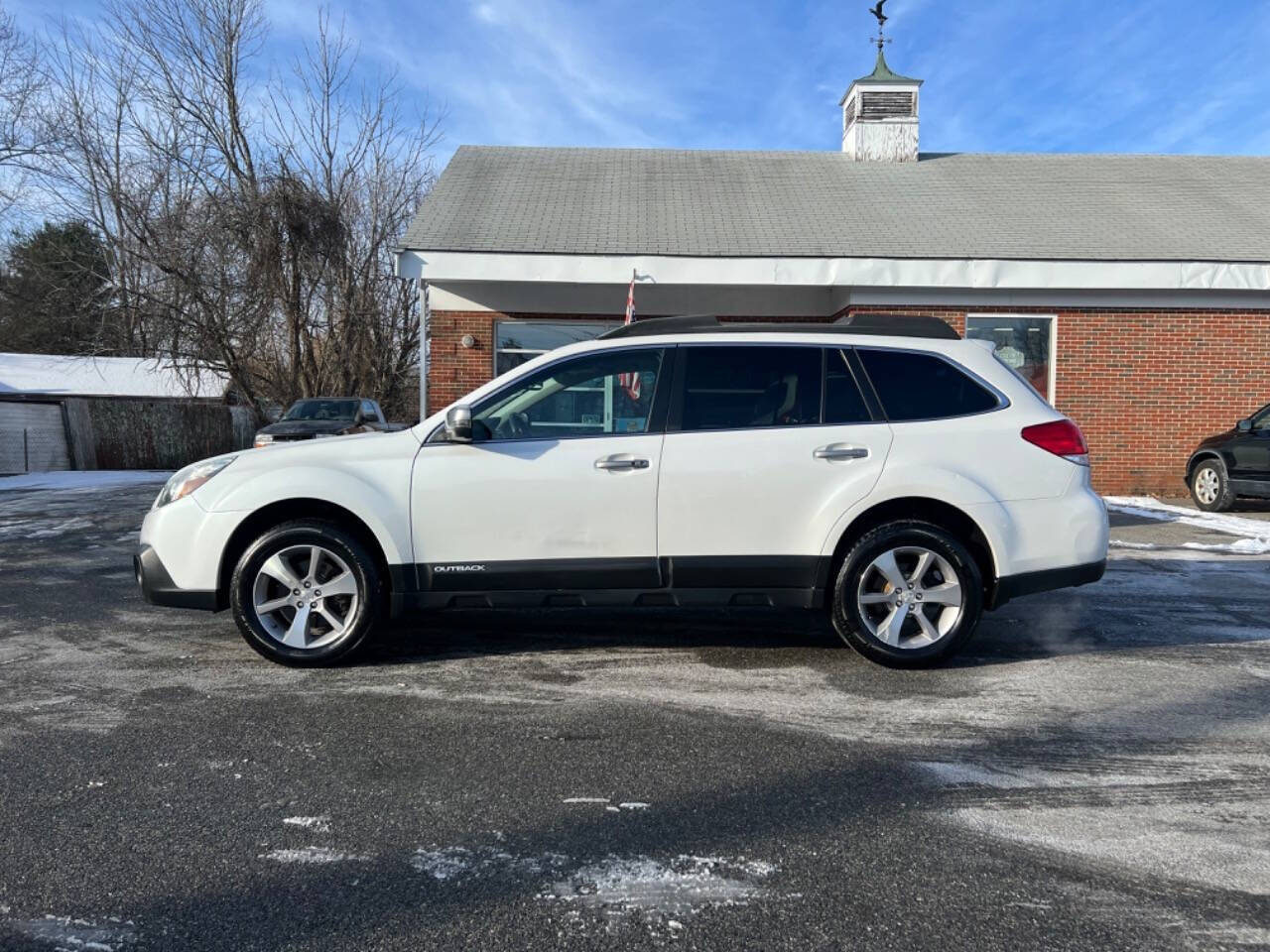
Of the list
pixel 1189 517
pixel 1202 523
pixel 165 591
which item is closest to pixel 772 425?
pixel 165 591

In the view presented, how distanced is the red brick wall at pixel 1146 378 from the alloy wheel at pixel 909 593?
8.88 meters

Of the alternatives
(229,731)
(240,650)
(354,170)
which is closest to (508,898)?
(229,731)

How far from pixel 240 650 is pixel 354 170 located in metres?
26.5

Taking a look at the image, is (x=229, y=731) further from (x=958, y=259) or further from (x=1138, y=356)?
(x=1138, y=356)

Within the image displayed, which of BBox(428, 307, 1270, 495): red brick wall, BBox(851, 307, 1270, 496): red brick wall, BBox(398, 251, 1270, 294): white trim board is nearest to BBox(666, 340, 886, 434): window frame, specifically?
BBox(398, 251, 1270, 294): white trim board

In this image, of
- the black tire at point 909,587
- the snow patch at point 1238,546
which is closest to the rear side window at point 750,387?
the black tire at point 909,587

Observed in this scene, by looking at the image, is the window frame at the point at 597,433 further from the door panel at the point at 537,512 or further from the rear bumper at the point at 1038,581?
the rear bumper at the point at 1038,581

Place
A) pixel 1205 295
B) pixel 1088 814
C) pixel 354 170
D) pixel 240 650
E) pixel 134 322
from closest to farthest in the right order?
pixel 1088 814 < pixel 240 650 < pixel 1205 295 < pixel 134 322 < pixel 354 170

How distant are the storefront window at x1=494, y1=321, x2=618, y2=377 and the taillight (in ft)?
30.2

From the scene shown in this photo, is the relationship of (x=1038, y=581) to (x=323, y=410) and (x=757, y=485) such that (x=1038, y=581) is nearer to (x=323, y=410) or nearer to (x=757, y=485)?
(x=757, y=485)

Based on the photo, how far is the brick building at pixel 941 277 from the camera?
1225cm

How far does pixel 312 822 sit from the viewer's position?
3.00 metres

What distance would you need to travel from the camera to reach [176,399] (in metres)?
24.8

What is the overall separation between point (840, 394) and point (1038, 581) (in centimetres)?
144
